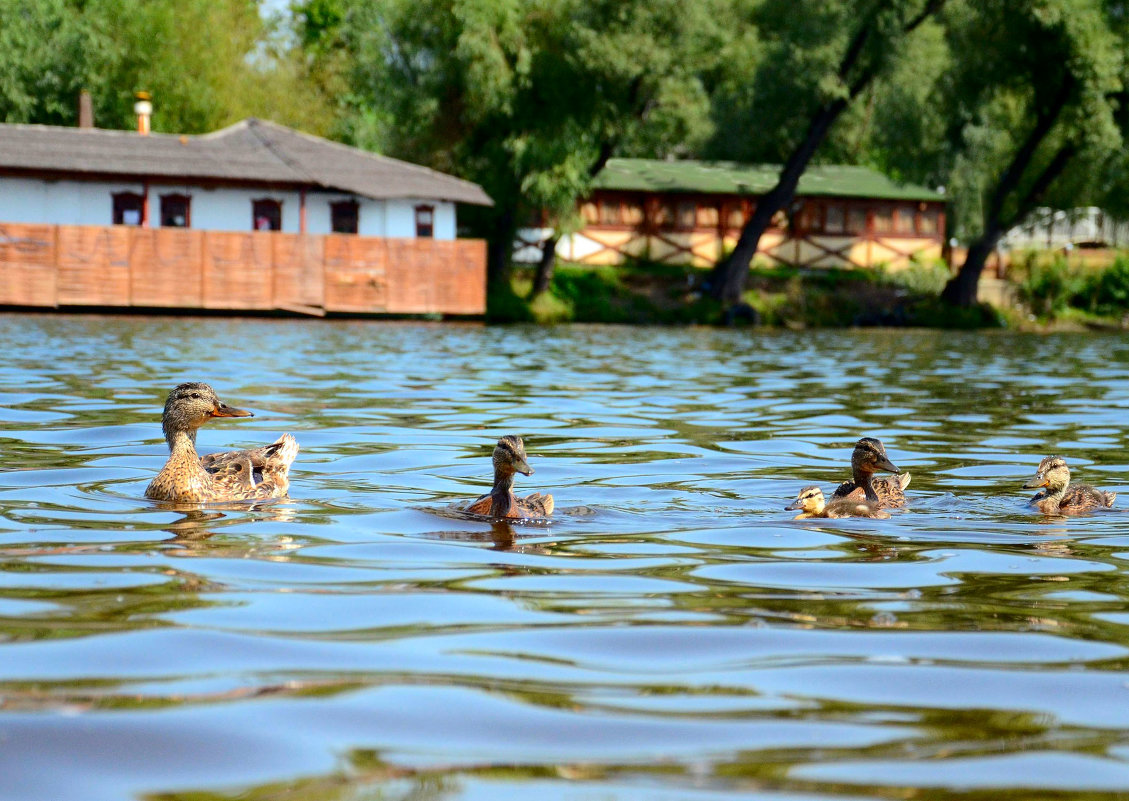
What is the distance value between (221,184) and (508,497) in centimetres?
3803

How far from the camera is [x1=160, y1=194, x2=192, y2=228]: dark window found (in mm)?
45156

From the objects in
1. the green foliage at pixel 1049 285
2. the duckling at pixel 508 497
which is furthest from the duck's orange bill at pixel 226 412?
the green foliage at pixel 1049 285

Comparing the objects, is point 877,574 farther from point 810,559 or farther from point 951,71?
point 951,71

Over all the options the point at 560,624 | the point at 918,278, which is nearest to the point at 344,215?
the point at 918,278

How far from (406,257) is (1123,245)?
36.7 metres

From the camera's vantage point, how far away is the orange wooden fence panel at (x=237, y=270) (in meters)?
42.2

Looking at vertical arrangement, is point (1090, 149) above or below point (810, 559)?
above

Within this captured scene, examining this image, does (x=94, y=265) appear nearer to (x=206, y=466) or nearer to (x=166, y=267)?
(x=166, y=267)

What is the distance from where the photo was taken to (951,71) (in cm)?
4938

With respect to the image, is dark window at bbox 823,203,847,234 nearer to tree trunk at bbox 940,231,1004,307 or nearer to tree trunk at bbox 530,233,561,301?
tree trunk at bbox 940,231,1004,307

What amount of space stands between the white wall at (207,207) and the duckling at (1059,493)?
38.3 meters

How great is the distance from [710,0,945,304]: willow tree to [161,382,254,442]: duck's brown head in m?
38.7

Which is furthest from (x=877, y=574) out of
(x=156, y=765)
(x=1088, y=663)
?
(x=156, y=765)

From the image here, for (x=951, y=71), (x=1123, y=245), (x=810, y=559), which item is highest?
(x=951, y=71)
